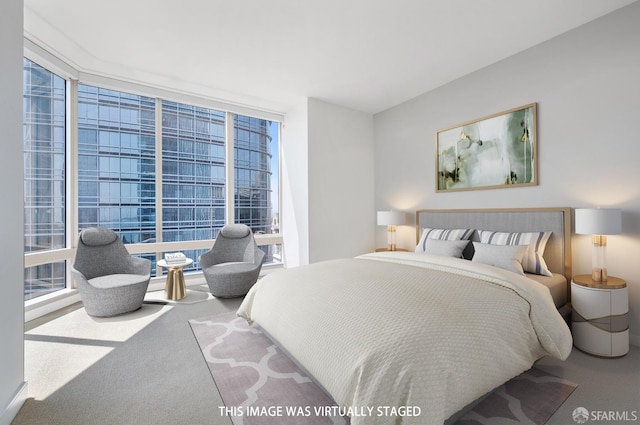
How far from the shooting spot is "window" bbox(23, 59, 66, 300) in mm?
3068

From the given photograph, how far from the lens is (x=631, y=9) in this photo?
2.40 m

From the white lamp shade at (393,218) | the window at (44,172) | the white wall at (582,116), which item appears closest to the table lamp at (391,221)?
the white lamp shade at (393,218)

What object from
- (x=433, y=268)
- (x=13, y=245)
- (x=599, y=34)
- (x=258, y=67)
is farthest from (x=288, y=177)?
(x=599, y=34)

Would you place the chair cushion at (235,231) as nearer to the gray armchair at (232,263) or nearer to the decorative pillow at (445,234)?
the gray armchair at (232,263)

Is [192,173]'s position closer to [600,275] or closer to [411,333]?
[411,333]

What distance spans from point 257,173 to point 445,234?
10.5 feet

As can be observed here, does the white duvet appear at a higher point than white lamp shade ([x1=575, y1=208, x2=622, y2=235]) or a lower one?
lower

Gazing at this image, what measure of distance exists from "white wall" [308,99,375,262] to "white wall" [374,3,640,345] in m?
1.58

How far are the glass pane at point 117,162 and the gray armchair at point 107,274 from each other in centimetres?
57

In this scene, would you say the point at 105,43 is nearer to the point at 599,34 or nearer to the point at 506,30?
the point at 506,30

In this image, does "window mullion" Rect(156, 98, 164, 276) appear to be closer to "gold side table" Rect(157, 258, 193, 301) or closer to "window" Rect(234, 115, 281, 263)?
"gold side table" Rect(157, 258, 193, 301)

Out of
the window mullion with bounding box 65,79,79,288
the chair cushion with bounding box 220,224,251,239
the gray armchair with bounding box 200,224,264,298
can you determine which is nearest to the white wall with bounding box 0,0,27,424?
the gray armchair with bounding box 200,224,264,298

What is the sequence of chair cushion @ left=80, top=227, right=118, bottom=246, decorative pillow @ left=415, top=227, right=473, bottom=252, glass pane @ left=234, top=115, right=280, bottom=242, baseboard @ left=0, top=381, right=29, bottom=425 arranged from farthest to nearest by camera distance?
glass pane @ left=234, top=115, right=280, bottom=242 < decorative pillow @ left=415, top=227, right=473, bottom=252 < chair cushion @ left=80, top=227, right=118, bottom=246 < baseboard @ left=0, top=381, right=29, bottom=425

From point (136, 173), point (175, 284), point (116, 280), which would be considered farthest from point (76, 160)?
point (175, 284)
